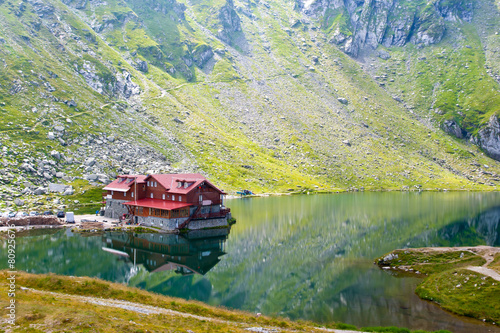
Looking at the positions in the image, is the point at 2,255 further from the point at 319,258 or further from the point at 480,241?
the point at 480,241

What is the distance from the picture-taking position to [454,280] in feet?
136

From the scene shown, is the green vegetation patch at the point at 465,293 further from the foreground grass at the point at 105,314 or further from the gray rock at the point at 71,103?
the gray rock at the point at 71,103

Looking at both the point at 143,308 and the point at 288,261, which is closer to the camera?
the point at 143,308

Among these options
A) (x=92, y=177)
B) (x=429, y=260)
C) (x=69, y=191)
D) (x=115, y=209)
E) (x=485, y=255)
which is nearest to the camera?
(x=485, y=255)

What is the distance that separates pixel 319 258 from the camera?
5888 centimetres

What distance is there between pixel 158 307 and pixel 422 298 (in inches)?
1171

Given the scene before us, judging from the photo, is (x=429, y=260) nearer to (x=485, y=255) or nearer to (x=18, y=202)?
(x=485, y=255)

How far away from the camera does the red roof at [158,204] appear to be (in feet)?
250

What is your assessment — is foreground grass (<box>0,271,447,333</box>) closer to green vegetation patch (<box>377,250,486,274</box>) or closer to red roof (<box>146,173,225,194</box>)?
green vegetation patch (<box>377,250,486,274</box>)

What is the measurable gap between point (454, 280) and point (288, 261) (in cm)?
2467

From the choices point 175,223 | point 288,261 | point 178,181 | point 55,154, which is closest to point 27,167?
point 55,154

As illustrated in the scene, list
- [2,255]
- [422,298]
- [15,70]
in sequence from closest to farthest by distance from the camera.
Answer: [422,298]
[2,255]
[15,70]

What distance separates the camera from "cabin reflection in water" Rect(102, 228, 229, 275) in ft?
172

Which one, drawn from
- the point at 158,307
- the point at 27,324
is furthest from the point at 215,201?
the point at 27,324
